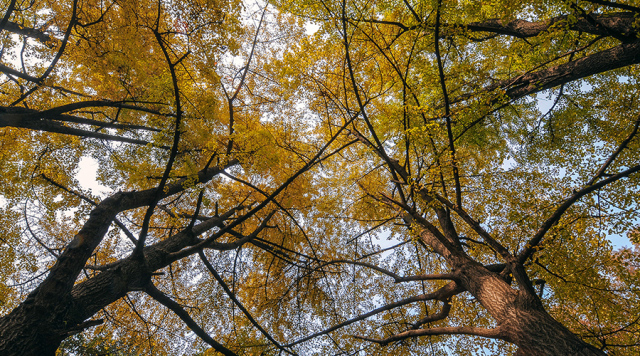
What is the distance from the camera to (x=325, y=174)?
23.8 feet

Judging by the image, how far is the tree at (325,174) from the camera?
3.22 meters

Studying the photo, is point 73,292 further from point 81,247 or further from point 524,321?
point 524,321

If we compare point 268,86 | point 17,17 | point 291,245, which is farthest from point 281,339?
point 17,17

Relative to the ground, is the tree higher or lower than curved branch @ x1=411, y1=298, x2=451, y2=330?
higher

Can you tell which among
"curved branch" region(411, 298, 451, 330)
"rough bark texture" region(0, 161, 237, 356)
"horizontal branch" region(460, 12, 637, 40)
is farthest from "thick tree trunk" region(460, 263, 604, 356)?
"rough bark texture" region(0, 161, 237, 356)

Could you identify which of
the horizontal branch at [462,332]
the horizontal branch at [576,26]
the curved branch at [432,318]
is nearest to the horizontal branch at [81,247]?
the horizontal branch at [462,332]

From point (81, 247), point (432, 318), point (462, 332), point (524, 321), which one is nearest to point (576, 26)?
point (524, 321)

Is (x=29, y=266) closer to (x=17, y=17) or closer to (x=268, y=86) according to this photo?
(x=17, y=17)

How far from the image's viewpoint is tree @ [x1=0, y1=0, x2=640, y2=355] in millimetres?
3225

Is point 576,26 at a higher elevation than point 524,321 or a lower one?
higher

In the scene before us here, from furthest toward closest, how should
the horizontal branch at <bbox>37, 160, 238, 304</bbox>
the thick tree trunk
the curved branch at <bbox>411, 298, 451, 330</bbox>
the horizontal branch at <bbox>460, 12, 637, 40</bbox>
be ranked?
the curved branch at <bbox>411, 298, 451, 330</bbox>, the horizontal branch at <bbox>460, 12, 637, 40</bbox>, the horizontal branch at <bbox>37, 160, 238, 304</bbox>, the thick tree trunk

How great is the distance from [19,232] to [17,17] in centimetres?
408

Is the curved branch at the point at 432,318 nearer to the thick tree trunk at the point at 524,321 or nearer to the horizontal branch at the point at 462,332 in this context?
the horizontal branch at the point at 462,332

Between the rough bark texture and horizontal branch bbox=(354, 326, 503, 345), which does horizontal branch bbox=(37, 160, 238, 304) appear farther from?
horizontal branch bbox=(354, 326, 503, 345)
